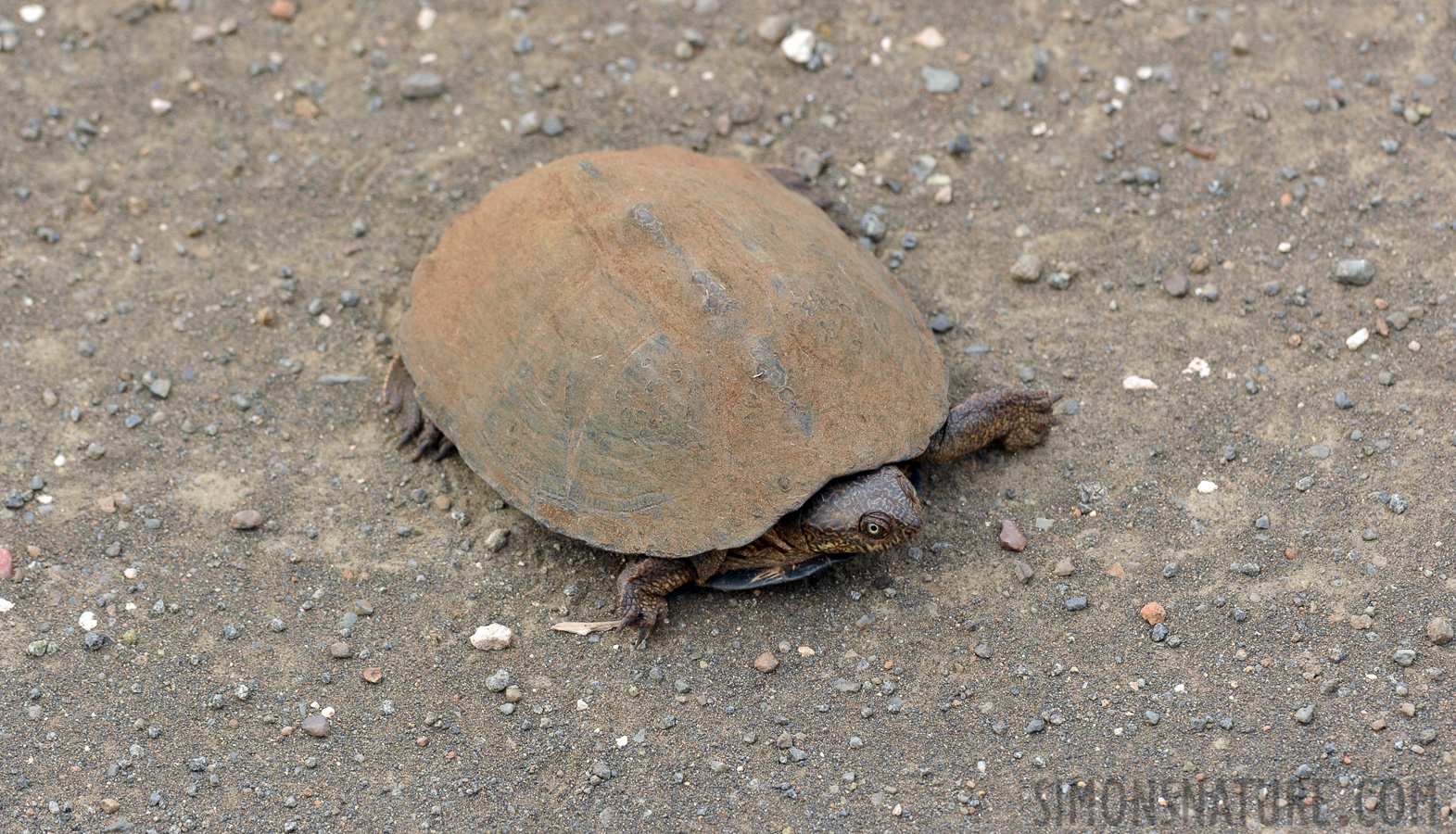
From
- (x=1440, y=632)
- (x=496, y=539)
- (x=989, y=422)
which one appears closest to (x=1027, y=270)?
(x=989, y=422)

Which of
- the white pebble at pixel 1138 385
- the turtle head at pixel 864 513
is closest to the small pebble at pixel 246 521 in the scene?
the turtle head at pixel 864 513

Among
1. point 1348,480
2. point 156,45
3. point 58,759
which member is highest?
point 156,45

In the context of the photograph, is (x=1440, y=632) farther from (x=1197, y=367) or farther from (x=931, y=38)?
(x=931, y=38)

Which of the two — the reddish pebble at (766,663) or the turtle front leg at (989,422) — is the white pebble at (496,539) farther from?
the turtle front leg at (989,422)

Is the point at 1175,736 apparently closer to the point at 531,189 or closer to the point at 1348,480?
the point at 1348,480

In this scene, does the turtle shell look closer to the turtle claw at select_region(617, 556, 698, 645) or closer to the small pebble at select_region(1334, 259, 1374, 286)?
the turtle claw at select_region(617, 556, 698, 645)

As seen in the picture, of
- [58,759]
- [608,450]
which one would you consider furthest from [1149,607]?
[58,759]

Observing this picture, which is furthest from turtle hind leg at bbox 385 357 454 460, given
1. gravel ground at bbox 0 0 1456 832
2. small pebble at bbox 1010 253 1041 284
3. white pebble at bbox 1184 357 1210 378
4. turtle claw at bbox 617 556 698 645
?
white pebble at bbox 1184 357 1210 378
